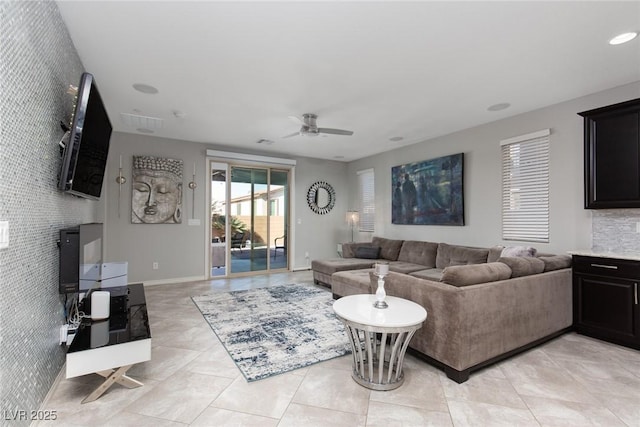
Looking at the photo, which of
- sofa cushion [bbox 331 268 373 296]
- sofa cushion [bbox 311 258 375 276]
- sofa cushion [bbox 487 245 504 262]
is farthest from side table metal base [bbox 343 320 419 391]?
sofa cushion [bbox 311 258 375 276]

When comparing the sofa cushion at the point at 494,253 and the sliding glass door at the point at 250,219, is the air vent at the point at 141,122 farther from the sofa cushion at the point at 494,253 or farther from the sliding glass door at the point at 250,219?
the sofa cushion at the point at 494,253

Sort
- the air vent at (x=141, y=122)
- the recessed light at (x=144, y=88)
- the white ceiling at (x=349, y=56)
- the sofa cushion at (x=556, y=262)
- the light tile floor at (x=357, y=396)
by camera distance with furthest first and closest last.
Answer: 1. the air vent at (x=141, y=122)
2. the recessed light at (x=144, y=88)
3. the sofa cushion at (x=556, y=262)
4. the white ceiling at (x=349, y=56)
5. the light tile floor at (x=357, y=396)

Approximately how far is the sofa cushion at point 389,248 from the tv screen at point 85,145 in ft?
14.7

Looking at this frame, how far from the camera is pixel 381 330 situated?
1.97 metres

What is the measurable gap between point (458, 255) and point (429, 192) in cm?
128

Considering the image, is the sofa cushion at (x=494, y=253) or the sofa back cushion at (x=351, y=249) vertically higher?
the sofa cushion at (x=494, y=253)

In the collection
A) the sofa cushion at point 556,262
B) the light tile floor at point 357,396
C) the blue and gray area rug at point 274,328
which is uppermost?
the sofa cushion at point 556,262

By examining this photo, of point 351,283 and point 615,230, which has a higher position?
point 615,230

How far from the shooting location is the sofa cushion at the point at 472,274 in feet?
7.47

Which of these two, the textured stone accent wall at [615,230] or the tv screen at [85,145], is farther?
the textured stone accent wall at [615,230]

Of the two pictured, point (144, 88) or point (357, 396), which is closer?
point (357, 396)

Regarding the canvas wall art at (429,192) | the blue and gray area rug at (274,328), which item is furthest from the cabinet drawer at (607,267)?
the blue and gray area rug at (274,328)

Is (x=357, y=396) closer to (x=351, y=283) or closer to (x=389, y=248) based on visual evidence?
(x=351, y=283)

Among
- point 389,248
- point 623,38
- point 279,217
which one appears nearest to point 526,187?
point 623,38
